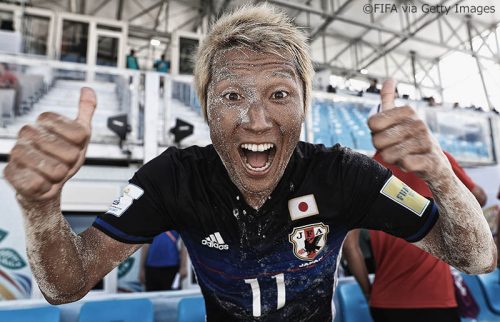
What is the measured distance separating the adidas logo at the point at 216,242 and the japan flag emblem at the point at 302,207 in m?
0.29

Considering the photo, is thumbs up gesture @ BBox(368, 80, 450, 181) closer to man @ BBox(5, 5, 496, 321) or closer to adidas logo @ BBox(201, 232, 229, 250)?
man @ BBox(5, 5, 496, 321)

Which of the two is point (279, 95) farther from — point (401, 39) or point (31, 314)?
point (401, 39)

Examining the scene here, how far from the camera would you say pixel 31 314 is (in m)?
2.37

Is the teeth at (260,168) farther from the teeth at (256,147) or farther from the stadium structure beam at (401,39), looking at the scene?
the stadium structure beam at (401,39)

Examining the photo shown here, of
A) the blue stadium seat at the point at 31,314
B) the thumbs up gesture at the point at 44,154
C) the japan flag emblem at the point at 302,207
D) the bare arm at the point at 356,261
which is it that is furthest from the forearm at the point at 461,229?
the blue stadium seat at the point at 31,314

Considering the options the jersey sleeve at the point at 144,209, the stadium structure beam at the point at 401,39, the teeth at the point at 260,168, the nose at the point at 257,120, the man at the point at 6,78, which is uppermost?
the stadium structure beam at the point at 401,39

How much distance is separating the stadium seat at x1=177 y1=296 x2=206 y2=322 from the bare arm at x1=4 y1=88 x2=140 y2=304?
1.41 m

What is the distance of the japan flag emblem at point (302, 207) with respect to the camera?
1397 mm

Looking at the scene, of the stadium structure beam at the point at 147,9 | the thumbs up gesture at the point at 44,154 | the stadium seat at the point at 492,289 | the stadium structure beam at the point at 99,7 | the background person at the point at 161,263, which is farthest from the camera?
the stadium structure beam at the point at 147,9

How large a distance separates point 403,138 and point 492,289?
3.76 m

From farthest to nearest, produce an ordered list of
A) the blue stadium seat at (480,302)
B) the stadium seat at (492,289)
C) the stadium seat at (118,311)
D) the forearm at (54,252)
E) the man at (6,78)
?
the man at (6,78)
the stadium seat at (492,289)
the blue stadium seat at (480,302)
the stadium seat at (118,311)
the forearm at (54,252)

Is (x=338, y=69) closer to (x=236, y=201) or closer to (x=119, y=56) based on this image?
(x=119, y=56)

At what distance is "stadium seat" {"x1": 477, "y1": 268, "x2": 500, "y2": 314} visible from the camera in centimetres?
355

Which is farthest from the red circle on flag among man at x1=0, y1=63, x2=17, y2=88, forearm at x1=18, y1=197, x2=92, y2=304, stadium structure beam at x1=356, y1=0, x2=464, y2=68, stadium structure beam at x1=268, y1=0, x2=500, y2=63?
stadium structure beam at x1=356, y1=0, x2=464, y2=68
